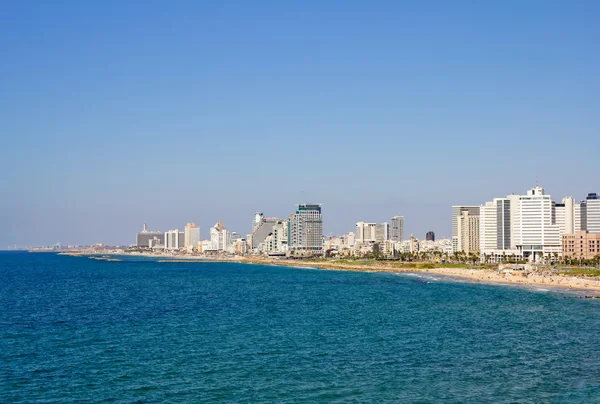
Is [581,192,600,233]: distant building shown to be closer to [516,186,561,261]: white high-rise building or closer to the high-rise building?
the high-rise building

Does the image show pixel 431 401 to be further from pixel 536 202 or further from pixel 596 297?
pixel 536 202

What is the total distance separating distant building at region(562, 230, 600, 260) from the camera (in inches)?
5522

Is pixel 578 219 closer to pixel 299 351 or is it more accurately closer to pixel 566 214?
pixel 566 214

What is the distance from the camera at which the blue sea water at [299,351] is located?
981 inches

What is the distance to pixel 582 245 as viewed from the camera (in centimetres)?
14225

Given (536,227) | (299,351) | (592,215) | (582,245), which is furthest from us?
(592,215)

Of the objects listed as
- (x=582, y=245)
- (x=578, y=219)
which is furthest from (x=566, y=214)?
(x=582, y=245)

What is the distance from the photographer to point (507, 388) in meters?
25.7

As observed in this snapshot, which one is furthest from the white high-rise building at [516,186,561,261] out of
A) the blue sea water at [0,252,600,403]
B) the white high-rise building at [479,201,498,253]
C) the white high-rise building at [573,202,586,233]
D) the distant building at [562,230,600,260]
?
the blue sea water at [0,252,600,403]

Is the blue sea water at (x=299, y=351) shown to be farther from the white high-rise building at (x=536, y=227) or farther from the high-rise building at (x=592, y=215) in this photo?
the high-rise building at (x=592, y=215)

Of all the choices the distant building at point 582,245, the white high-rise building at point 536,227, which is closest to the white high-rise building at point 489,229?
the white high-rise building at point 536,227

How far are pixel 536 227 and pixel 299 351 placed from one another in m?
140

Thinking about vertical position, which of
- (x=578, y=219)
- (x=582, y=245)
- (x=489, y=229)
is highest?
(x=578, y=219)

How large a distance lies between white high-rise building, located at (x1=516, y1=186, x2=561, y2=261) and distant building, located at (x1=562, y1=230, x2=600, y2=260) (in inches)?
512
